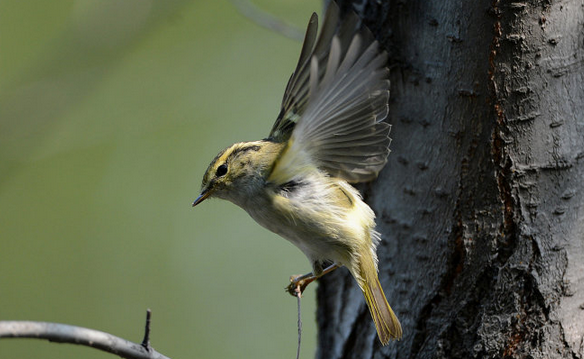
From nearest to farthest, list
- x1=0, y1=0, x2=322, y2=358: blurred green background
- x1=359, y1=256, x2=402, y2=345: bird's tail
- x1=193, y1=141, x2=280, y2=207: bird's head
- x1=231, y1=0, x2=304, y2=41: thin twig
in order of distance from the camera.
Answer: x1=359, y1=256, x2=402, y2=345: bird's tail < x1=193, y1=141, x2=280, y2=207: bird's head < x1=231, y1=0, x2=304, y2=41: thin twig < x1=0, y1=0, x2=322, y2=358: blurred green background

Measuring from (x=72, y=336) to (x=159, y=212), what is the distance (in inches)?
198

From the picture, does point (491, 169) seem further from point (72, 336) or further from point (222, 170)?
point (72, 336)

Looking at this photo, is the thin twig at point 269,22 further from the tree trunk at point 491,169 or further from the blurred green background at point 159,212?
the blurred green background at point 159,212

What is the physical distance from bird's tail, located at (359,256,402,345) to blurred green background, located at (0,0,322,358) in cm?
315

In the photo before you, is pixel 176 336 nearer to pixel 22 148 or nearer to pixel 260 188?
pixel 22 148

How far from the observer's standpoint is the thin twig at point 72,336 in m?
1.11

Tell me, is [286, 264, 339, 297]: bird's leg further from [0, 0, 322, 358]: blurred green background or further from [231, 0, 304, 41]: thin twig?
[0, 0, 322, 358]: blurred green background

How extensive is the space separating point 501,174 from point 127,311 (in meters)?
4.69

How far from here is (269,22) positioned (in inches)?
119

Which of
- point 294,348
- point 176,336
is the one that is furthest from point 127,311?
point 294,348

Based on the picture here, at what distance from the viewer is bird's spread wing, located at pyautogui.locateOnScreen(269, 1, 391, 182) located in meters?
1.71

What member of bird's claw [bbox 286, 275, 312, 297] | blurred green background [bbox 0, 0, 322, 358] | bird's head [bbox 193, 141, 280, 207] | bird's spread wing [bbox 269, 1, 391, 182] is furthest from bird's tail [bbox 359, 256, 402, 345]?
blurred green background [bbox 0, 0, 322, 358]

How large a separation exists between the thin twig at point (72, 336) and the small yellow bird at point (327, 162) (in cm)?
79

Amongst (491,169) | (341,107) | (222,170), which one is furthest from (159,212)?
(491,169)
